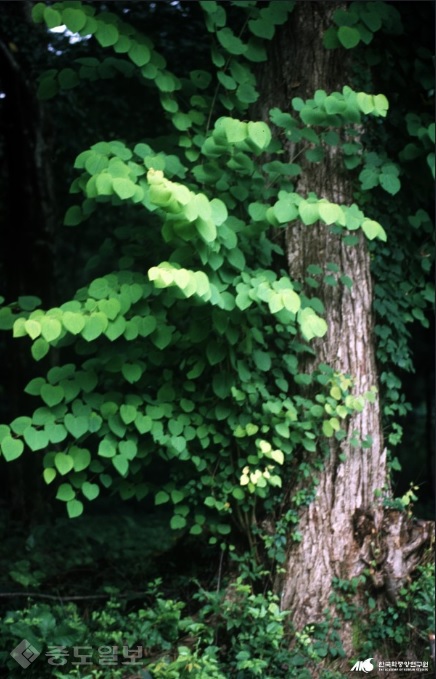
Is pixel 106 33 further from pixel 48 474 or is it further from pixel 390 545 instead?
pixel 390 545

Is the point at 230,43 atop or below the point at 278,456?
atop

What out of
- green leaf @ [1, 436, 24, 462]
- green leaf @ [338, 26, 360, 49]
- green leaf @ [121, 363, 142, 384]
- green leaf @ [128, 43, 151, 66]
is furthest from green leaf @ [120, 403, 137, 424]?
green leaf @ [338, 26, 360, 49]

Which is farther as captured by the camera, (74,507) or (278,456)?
(278,456)

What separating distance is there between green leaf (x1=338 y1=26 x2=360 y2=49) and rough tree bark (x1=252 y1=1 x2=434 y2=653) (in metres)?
0.40

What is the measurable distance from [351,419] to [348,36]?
1938 mm

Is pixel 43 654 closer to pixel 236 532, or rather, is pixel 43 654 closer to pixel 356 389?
pixel 236 532

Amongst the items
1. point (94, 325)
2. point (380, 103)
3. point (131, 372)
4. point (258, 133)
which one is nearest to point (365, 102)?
point (380, 103)

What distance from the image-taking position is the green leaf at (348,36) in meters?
3.64

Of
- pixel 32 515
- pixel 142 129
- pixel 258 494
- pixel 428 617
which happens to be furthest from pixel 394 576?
pixel 142 129

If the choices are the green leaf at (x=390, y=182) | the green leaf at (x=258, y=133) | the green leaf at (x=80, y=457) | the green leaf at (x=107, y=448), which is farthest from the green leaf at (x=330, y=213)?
the green leaf at (x=80, y=457)

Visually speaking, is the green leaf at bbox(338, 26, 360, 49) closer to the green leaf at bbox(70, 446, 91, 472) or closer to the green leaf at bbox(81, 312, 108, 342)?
the green leaf at bbox(81, 312, 108, 342)

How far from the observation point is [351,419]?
4.00 meters

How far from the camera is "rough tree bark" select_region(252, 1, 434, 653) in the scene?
3.90 meters

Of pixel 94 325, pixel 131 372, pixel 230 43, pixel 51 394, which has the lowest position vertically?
pixel 51 394
